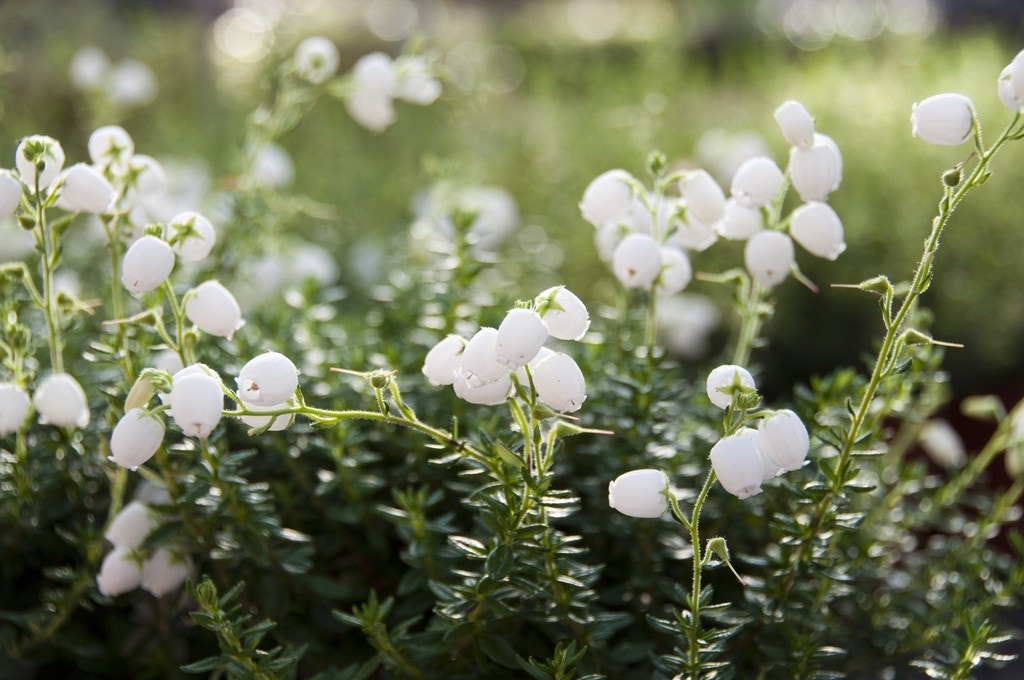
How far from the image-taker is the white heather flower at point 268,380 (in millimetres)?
931

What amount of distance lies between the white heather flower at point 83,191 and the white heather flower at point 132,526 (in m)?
0.35

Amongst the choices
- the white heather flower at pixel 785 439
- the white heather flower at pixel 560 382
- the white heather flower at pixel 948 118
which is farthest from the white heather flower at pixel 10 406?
the white heather flower at pixel 948 118

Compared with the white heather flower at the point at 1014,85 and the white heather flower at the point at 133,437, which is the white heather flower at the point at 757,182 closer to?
the white heather flower at the point at 1014,85

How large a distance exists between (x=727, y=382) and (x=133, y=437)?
55cm

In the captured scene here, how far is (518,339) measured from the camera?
904 millimetres

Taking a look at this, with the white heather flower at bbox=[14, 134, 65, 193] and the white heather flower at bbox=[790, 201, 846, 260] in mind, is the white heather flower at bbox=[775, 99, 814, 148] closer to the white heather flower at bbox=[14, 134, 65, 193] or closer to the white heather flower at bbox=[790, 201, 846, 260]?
the white heather flower at bbox=[790, 201, 846, 260]

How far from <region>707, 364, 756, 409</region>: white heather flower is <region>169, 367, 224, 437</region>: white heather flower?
45cm

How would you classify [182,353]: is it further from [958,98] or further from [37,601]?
[958,98]

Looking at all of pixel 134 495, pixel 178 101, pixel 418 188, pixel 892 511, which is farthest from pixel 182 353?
pixel 178 101

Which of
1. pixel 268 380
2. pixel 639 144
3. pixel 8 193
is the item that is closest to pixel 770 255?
pixel 268 380

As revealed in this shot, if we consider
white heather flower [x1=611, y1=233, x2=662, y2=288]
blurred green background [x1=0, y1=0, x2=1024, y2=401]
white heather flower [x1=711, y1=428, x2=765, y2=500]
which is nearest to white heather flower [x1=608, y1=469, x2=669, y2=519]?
white heather flower [x1=711, y1=428, x2=765, y2=500]

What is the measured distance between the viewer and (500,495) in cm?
124

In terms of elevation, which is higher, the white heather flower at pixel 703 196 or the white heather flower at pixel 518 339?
the white heather flower at pixel 703 196

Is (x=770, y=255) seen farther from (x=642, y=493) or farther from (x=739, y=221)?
(x=642, y=493)
